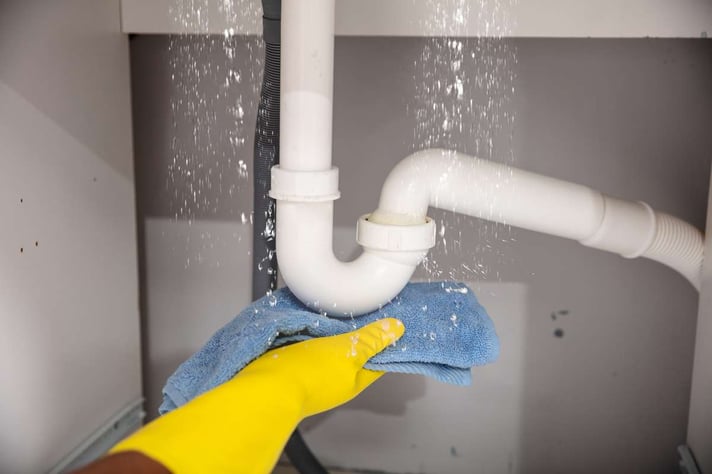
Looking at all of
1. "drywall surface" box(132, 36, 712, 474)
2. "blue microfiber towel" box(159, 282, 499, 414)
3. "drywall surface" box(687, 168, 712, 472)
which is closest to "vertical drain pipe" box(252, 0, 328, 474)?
"blue microfiber towel" box(159, 282, 499, 414)

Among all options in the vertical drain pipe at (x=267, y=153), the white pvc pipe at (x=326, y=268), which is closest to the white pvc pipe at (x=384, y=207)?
the white pvc pipe at (x=326, y=268)

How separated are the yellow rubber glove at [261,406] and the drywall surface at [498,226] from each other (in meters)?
0.41

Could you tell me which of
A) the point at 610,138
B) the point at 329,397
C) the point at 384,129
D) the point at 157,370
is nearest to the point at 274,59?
the point at 384,129

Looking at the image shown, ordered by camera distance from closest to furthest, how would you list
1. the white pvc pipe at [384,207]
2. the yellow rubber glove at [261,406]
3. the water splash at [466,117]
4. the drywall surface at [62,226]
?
the yellow rubber glove at [261,406] < the white pvc pipe at [384,207] < the drywall surface at [62,226] < the water splash at [466,117]

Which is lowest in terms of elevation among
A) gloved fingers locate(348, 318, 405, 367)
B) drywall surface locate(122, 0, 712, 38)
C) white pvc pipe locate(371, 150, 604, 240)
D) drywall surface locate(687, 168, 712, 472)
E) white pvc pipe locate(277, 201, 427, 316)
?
drywall surface locate(687, 168, 712, 472)

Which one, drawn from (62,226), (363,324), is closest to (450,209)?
(363,324)

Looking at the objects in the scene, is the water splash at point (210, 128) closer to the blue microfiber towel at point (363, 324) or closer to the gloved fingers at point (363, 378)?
the blue microfiber towel at point (363, 324)

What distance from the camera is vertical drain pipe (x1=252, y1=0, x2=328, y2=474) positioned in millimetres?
890

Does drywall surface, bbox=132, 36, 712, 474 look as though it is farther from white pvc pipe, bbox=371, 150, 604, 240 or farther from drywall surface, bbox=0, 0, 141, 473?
white pvc pipe, bbox=371, 150, 604, 240

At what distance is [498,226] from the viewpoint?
1.19 m

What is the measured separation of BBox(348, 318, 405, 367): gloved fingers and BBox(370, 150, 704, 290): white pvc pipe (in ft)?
0.41

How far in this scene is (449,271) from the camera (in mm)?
1200

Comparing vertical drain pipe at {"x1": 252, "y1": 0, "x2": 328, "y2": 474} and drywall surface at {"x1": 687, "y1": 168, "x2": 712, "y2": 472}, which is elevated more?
vertical drain pipe at {"x1": 252, "y1": 0, "x2": 328, "y2": 474}

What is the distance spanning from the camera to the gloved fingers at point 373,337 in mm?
805
